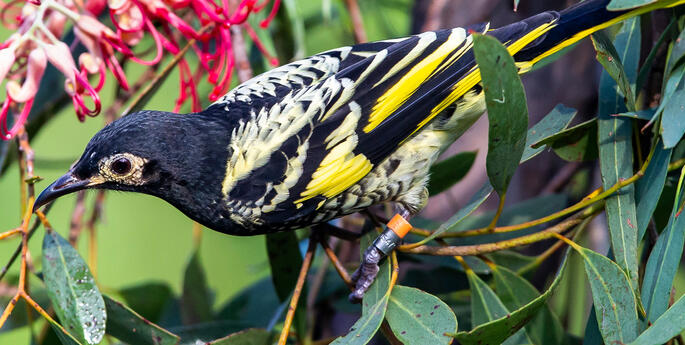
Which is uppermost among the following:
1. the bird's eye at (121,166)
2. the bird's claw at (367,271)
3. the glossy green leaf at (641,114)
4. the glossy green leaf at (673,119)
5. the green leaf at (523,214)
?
the bird's eye at (121,166)

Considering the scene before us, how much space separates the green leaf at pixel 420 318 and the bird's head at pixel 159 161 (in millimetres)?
411

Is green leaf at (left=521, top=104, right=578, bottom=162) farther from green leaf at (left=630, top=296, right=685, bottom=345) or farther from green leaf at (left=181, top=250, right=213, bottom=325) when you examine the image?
green leaf at (left=181, top=250, right=213, bottom=325)

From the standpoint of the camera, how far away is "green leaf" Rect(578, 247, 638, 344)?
1218mm

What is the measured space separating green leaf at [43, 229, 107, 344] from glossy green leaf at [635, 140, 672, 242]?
0.92 metres

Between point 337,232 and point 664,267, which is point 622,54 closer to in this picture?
point 664,267

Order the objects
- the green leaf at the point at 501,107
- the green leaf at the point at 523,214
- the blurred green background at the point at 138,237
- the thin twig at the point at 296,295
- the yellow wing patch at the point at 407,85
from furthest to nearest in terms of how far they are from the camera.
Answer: the blurred green background at the point at 138,237, the green leaf at the point at 523,214, the yellow wing patch at the point at 407,85, the thin twig at the point at 296,295, the green leaf at the point at 501,107

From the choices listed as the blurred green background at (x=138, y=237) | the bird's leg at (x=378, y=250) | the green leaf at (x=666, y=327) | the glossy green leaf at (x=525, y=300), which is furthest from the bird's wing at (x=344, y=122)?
the blurred green background at (x=138, y=237)

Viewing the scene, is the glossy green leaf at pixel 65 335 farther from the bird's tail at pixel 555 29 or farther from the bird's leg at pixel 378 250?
the bird's tail at pixel 555 29

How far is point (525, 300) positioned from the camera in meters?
1.49

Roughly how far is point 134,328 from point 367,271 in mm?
446

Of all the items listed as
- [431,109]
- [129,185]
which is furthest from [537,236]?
[129,185]

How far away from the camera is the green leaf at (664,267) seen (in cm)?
123

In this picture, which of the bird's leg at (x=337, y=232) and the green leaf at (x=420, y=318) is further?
the bird's leg at (x=337, y=232)

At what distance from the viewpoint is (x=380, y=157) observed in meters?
1.54
